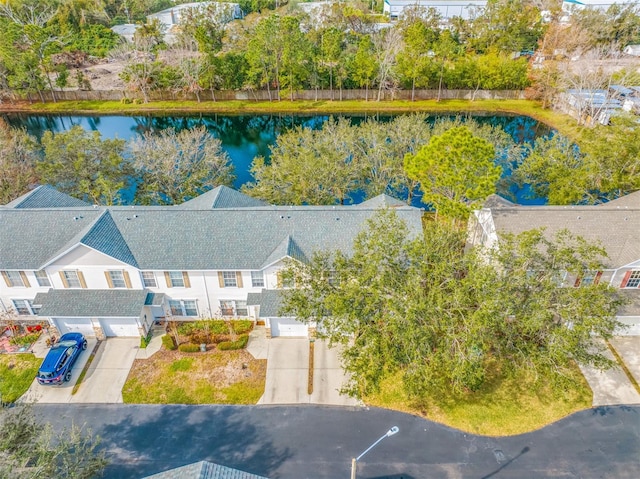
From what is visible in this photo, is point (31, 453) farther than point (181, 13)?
No

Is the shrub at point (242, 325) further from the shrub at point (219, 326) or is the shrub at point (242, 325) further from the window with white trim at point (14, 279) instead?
the window with white trim at point (14, 279)

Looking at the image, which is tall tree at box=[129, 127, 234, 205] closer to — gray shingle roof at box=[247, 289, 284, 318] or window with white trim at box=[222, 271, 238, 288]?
window with white trim at box=[222, 271, 238, 288]

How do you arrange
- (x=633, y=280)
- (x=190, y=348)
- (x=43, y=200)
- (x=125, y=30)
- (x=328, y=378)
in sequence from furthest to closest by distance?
(x=125, y=30), (x=43, y=200), (x=633, y=280), (x=190, y=348), (x=328, y=378)

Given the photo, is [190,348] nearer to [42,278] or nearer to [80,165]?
[42,278]

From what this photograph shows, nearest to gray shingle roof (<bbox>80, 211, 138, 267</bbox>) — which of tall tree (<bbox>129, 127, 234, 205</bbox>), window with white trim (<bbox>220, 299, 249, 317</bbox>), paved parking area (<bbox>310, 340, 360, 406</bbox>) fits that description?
window with white trim (<bbox>220, 299, 249, 317</bbox>)

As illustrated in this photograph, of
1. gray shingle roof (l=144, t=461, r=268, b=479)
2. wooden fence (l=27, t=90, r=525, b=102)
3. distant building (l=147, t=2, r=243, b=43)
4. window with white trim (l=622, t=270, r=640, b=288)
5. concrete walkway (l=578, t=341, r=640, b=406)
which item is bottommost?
concrete walkway (l=578, t=341, r=640, b=406)

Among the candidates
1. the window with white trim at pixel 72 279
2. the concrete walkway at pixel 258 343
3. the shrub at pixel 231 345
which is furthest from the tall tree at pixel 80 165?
the concrete walkway at pixel 258 343

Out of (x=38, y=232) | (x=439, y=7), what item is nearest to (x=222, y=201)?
(x=38, y=232)
